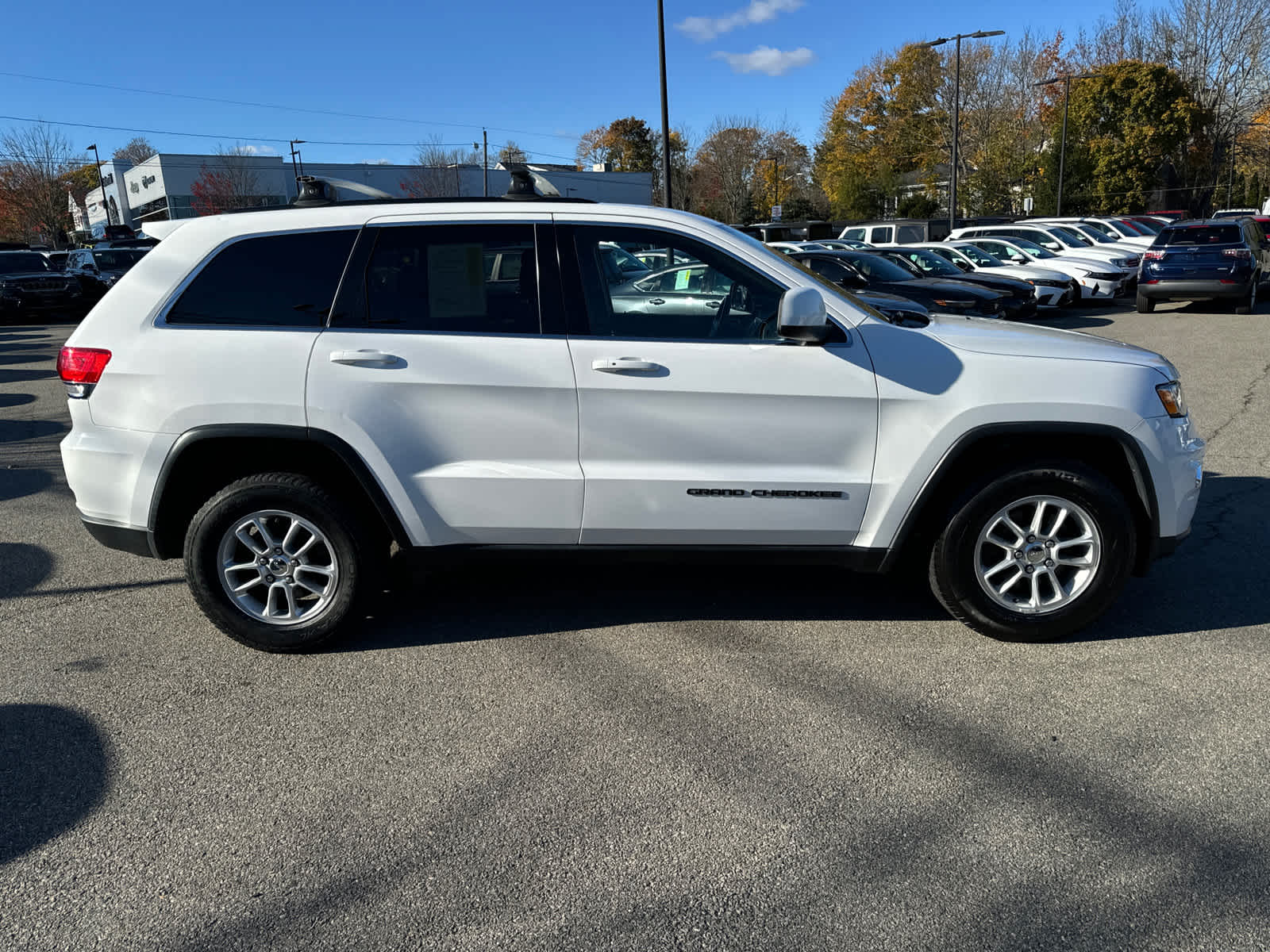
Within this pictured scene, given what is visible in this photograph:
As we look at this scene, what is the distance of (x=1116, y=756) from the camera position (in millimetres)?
3182

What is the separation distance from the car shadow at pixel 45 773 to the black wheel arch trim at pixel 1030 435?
3104mm

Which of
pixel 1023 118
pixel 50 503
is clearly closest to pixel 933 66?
pixel 1023 118

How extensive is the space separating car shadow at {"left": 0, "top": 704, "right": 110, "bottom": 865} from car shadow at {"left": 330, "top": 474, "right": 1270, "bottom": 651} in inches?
42.0

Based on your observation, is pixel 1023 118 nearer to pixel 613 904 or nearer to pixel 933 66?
pixel 933 66

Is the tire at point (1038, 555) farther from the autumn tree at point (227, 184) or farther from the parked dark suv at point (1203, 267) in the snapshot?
the autumn tree at point (227, 184)

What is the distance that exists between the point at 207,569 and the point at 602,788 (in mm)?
2024

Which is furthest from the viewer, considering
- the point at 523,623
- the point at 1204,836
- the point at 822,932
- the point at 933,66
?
the point at 933,66

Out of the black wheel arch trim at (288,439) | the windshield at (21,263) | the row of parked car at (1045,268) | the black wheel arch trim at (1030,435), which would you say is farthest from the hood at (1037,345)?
the windshield at (21,263)

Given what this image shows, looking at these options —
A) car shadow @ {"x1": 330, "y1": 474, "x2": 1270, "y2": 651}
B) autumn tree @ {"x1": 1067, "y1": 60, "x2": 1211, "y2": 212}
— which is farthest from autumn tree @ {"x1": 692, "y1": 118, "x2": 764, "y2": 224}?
car shadow @ {"x1": 330, "y1": 474, "x2": 1270, "y2": 651}

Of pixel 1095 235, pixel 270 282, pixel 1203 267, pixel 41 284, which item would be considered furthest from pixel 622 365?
pixel 1095 235

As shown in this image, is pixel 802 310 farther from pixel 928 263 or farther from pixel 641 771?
pixel 928 263

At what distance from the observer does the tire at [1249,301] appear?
52.5ft

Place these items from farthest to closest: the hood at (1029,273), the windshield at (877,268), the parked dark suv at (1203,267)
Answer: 1. the hood at (1029,273)
2. the parked dark suv at (1203,267)
3. the windshield at (877,268)

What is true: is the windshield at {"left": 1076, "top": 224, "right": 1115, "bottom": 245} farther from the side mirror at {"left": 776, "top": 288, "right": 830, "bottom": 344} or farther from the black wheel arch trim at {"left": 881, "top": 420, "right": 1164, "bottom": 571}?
the side mirror at {"left": 776, "top": 288, "right": 830, "bottom": 344}
